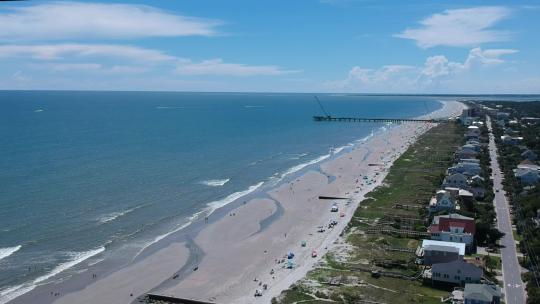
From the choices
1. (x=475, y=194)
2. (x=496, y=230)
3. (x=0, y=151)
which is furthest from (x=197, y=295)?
(x=0, y=151)

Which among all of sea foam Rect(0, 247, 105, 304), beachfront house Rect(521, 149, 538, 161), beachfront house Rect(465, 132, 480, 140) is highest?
beachfront house Rect(465, 132, 480, 140)

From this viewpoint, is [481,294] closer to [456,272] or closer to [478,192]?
[456,272]

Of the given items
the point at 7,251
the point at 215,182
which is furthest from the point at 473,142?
the point at 7,251

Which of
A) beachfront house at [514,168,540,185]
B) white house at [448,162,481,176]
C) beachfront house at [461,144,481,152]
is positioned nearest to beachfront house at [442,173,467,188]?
white house at [448,162,481,176]

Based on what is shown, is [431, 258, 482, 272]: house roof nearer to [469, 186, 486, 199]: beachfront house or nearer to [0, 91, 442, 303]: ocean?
[0, 91, 442, 303]: ocean

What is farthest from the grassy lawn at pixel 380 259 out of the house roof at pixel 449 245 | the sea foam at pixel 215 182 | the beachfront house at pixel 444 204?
the sea foam at pixel 215 182

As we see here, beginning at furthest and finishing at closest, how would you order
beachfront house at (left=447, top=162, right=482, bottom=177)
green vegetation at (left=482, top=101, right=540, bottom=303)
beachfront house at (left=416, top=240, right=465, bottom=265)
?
beachfront house at (left=447, top=162, right=482, bottom=177) < beachfront house at (left=416, top=240, right=465, bottom=265) < green vegetation at (left=482, top=101, right=540, bottom=303)
